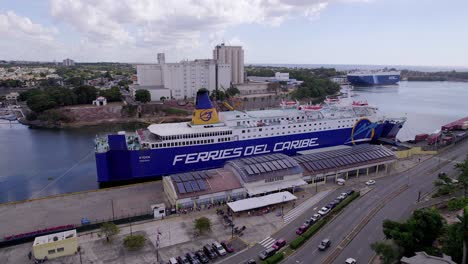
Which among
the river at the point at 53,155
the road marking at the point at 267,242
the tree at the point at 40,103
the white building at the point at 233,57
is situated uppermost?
the white building at the point at 233,57

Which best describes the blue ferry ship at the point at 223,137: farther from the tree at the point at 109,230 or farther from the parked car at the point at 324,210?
the parked car at the point at 324,210

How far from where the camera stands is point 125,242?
16.9 m

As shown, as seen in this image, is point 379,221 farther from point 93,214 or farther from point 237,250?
point 93,214

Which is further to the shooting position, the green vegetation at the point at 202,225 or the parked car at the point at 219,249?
the green vegetation at the point at 202,225

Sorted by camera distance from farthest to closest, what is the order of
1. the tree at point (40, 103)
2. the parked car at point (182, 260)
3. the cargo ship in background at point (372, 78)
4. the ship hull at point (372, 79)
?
the ship hull at point (372, 79)
the cargo ship in background at point (372, 78)
the tree at point (40, 103)
the parked car at point (182, 260)

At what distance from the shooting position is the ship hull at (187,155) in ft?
90.6

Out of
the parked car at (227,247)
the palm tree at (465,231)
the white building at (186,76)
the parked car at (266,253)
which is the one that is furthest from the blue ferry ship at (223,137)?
the white building at (186,76)

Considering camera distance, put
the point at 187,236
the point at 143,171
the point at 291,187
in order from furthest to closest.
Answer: the point at 143,171 < the point at 291,187 < the point at 187,236

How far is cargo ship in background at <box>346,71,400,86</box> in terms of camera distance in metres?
135

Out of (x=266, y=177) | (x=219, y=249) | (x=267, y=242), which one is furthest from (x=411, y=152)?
(x=219, y=249)

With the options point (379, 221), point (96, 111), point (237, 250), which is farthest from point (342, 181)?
point (96, 111)

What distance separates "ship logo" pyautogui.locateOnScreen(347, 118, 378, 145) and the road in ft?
28.1

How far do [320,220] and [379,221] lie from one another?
3.79m

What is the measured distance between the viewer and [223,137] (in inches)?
1198
